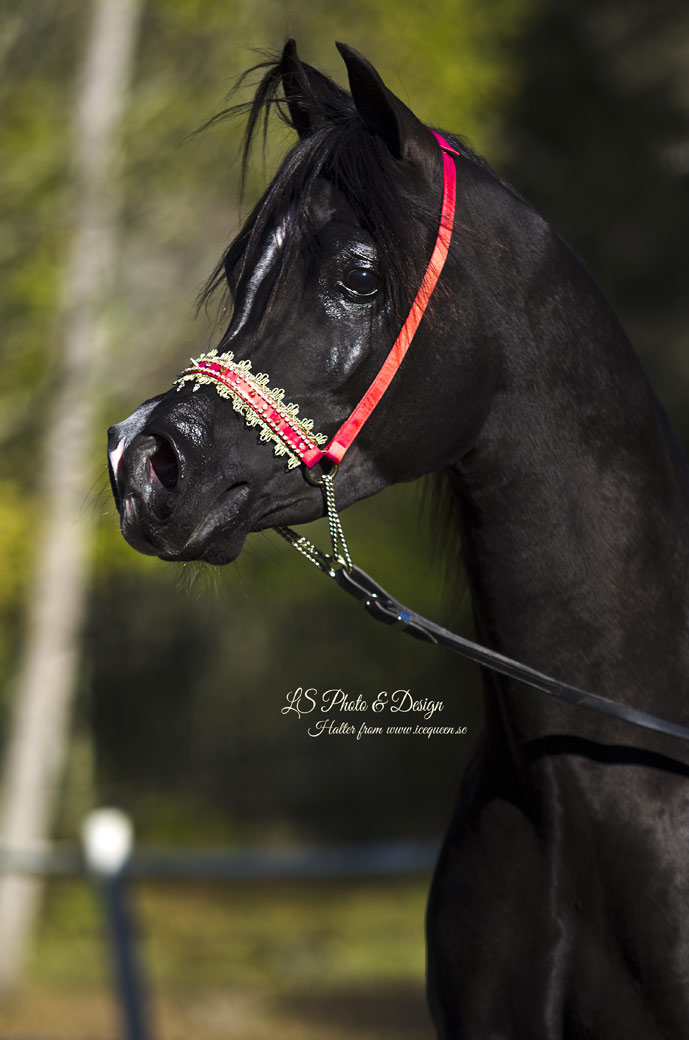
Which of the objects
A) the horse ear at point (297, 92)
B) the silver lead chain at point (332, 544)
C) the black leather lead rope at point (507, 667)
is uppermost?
the horse ear at point (297, 92)

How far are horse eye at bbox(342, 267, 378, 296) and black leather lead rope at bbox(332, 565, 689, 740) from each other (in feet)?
1.51

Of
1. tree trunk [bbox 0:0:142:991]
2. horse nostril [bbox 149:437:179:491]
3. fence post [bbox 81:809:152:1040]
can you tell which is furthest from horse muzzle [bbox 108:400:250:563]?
tree trunk [bbox 0:0:142:991]

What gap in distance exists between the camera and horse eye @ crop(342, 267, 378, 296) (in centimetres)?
187

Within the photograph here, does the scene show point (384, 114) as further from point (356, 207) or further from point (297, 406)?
point (297, 406)

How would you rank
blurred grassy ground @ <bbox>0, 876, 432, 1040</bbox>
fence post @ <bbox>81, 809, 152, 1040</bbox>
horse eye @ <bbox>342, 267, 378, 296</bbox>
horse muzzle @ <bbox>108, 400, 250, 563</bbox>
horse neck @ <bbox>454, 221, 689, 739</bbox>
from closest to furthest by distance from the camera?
horse muzzle @ <bbox>108, 400, 250, 563</bbox> → horse eye @ <bbox>342, 267, 378, 296</bbox> → horse neck @ <bbox>454, 221, 689, 739</bbox> → fence post @ <bbox>81, 809, 152, 1040</bbox> → blurred grassy ground @ <bbox>0, 876, 432, 1040</bbox>

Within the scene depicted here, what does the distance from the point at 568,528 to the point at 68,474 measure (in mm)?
7496

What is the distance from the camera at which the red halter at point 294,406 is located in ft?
6.03

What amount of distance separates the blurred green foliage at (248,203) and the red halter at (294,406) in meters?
4.45

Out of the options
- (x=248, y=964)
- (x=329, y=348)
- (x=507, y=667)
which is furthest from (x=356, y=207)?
(x=248, y=964)

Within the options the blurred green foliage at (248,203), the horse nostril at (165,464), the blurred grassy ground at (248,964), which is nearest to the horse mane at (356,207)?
the horse nostril at (165,464)

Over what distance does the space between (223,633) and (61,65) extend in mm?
7527

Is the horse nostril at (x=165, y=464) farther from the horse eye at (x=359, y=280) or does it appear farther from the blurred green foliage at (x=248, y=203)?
the blurred green foliage at (x=248, y=203)

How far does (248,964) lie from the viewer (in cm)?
1028

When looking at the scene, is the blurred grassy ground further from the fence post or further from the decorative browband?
the decorative browband
